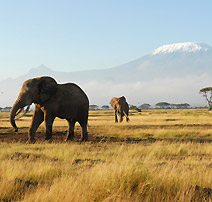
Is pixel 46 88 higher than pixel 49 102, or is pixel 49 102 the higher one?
pixel 46 88

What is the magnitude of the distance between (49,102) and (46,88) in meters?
0.71

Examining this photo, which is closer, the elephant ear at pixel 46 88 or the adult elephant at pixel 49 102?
the adult elephant at pixel 49 102

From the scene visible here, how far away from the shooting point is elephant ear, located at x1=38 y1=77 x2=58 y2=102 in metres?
13.9

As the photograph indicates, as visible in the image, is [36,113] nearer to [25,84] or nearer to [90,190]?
[25,84]

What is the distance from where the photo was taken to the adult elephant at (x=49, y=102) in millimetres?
13664

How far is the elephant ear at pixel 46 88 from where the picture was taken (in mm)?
13883

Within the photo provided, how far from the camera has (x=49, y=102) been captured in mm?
14156

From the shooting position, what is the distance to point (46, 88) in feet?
45.8

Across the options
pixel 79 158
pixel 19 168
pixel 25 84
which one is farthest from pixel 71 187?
pixel 25 84

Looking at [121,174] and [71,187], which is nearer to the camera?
[71,187]

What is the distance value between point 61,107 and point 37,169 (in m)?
7.57

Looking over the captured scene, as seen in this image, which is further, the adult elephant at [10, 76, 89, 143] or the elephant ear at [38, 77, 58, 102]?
the elephant ear at [38, 77, 58, 102]

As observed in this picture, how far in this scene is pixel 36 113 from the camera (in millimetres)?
14609

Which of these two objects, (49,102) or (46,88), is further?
(49,102)
